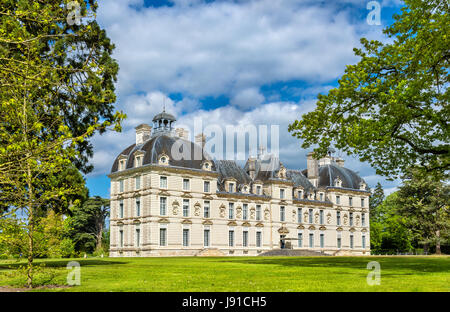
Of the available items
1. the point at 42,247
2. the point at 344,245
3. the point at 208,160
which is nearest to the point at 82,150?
the point at 42,247

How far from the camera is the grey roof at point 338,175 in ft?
216

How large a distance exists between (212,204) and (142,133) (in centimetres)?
1107

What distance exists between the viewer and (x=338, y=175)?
2621 inches

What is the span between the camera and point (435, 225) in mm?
59188

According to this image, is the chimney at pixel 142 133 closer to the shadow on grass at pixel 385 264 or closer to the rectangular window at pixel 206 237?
→ the rectangular window at pixel 206 237

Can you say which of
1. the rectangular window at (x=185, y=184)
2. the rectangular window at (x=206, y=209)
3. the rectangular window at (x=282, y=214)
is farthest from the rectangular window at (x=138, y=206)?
the rectangular window at (x=282, y=214)

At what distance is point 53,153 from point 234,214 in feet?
149

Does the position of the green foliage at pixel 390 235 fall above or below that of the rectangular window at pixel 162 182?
below

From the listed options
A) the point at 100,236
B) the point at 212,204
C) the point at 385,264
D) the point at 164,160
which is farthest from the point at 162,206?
the point at 385,264

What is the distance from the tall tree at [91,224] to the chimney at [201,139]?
17.8 metres

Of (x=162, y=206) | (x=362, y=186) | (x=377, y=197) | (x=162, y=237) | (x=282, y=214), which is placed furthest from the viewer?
(x=377, y=197)

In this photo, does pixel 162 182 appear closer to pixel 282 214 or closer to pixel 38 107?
pixel 282 214

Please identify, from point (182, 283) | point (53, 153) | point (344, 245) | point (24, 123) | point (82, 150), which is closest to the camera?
point (53, 153)

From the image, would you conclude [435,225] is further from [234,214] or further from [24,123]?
[24,123]
